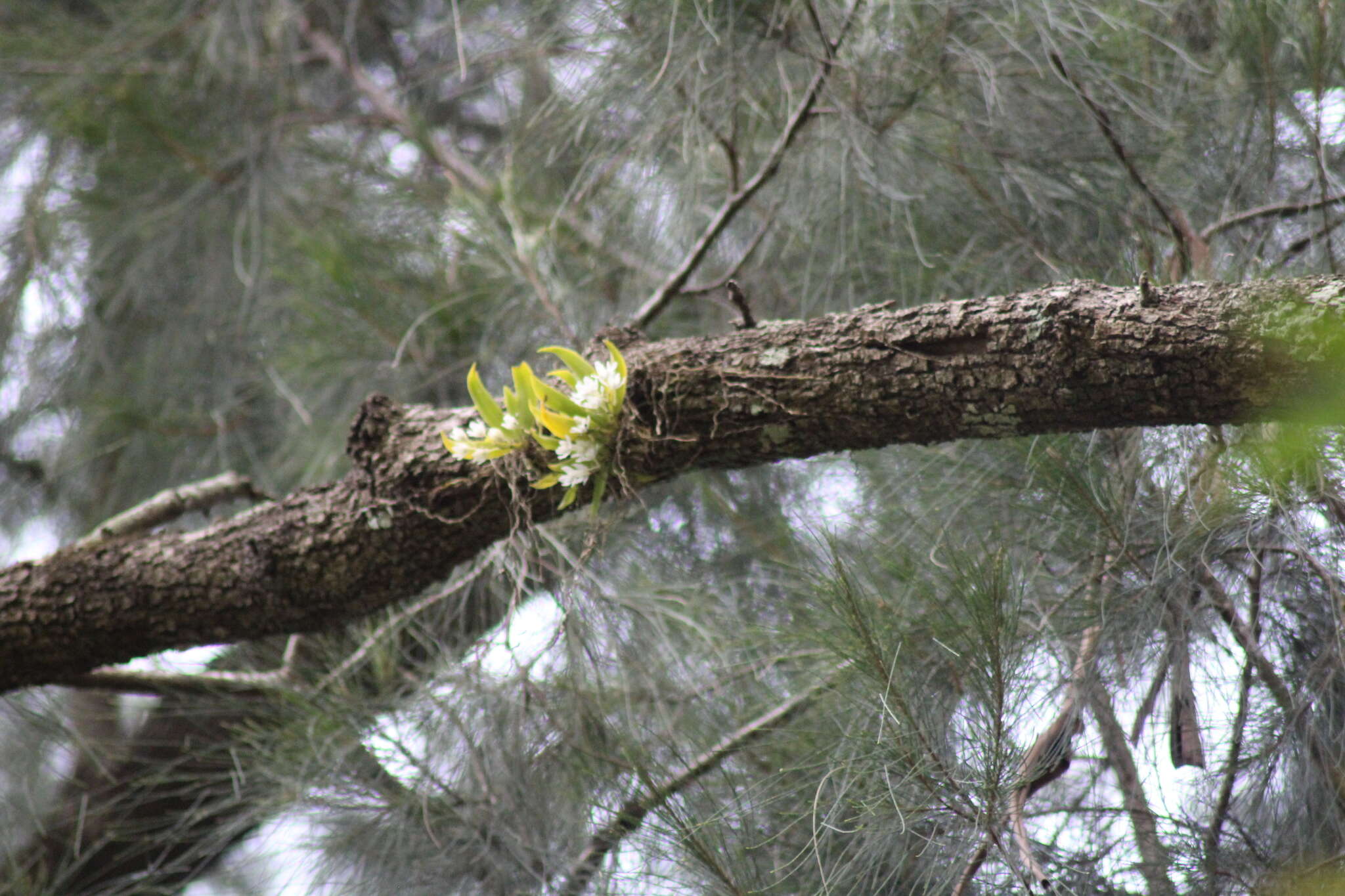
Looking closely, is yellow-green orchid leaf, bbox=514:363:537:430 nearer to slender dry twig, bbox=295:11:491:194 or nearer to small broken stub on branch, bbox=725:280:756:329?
small broken stub on branch, bbox=725:280:756:329

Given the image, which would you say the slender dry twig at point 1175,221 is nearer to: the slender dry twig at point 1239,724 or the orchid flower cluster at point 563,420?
the slender dry twig at point 1239,724

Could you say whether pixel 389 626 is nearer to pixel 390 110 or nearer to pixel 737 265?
pixel 737 265

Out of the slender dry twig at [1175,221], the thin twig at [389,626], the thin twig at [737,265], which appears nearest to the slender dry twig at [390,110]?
the thin twig at [737,265]

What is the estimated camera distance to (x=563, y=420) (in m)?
0.81

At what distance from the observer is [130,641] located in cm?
102

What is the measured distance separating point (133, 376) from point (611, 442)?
1361 mm

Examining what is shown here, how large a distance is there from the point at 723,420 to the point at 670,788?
32 cm

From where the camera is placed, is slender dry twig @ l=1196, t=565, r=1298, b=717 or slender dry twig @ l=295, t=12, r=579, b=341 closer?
A: slender dry twig @ l=1196, t=565, r=1298, b=717

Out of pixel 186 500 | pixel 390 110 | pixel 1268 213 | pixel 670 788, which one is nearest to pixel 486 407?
pixel 670 788

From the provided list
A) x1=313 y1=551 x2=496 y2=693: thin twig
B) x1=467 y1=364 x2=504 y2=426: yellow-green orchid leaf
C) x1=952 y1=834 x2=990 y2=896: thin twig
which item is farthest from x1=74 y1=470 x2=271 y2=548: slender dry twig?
x1=952 y1=834 x2=990 y2=896: thin twig

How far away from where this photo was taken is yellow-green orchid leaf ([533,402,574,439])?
0.81 meters

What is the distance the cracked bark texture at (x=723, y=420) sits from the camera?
637 mm

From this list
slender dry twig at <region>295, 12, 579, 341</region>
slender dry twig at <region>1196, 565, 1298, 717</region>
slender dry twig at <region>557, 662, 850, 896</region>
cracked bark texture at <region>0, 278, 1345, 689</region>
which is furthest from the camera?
slender dry twig at <region>295, 12, 579, 341</region>

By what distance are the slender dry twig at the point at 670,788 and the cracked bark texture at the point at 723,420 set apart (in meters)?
0.23
